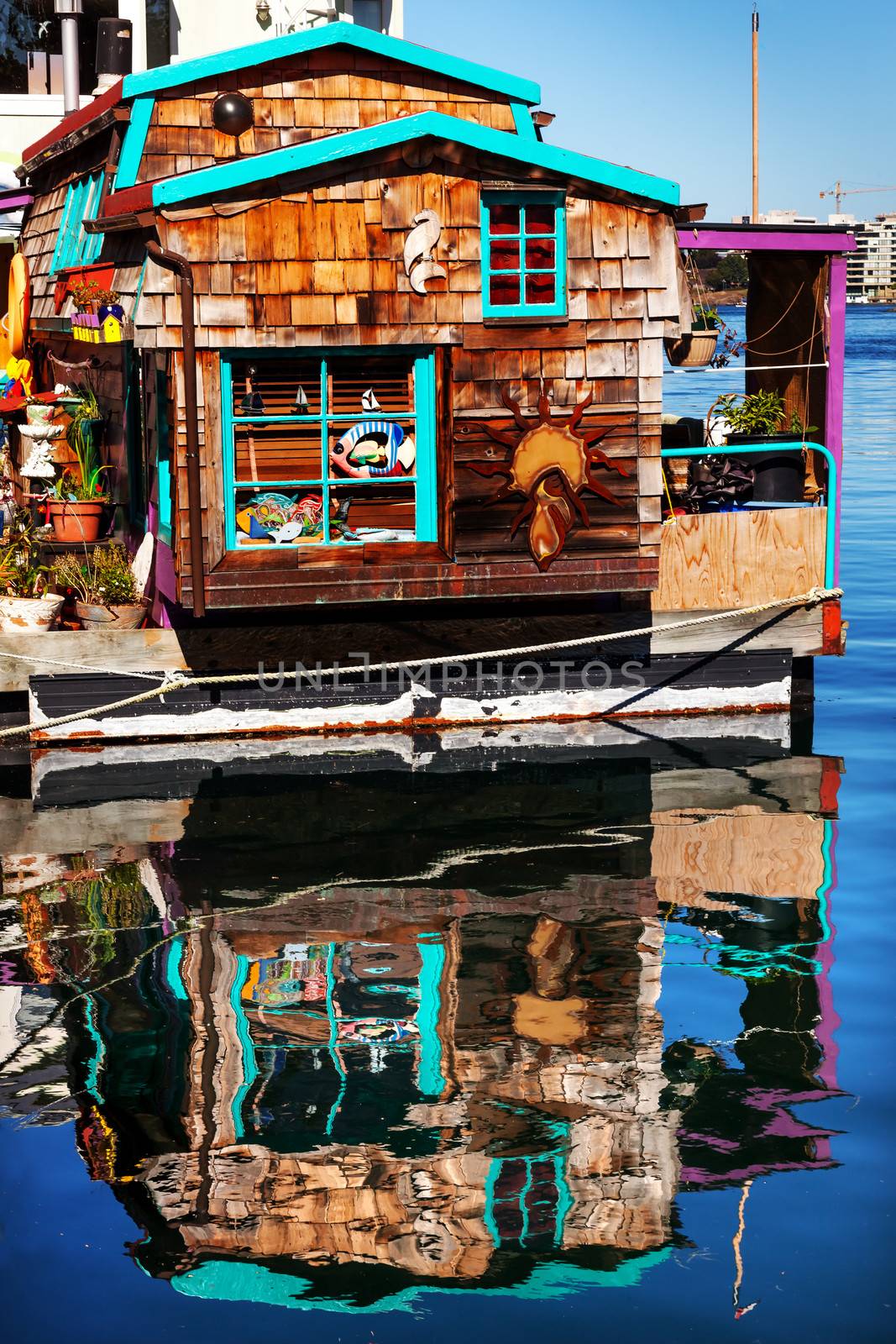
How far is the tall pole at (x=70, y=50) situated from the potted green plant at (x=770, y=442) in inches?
465

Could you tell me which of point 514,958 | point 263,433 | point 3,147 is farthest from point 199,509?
point 3,147

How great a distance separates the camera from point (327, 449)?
12539 millimetres

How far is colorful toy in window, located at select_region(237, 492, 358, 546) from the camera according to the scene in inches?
501

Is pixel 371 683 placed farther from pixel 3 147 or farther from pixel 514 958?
pixel 3 147

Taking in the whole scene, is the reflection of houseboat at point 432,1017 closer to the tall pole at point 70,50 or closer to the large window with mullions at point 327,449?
the large window with mullions at point 327,449

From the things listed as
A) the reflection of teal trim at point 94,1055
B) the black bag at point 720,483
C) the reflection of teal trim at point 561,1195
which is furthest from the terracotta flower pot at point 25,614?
the reflection of teal trim at point 561,1195

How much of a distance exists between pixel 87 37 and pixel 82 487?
40.0ft

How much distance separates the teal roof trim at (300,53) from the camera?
49.1 feet

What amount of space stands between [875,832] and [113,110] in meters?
9.78

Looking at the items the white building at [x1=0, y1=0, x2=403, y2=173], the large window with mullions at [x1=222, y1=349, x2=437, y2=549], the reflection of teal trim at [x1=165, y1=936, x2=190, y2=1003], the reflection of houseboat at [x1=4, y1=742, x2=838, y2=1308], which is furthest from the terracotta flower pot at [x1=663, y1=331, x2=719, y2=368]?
the white building at [x1=0, y1=0, x2=403, y2=173]

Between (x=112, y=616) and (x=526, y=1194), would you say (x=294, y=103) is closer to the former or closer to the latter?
(x=112, y=616)

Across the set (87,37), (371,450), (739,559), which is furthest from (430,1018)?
(87,37)

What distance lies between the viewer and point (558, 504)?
12898 mm

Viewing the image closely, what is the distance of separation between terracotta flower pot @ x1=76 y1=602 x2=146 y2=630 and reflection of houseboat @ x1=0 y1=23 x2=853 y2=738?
0.85 feet
